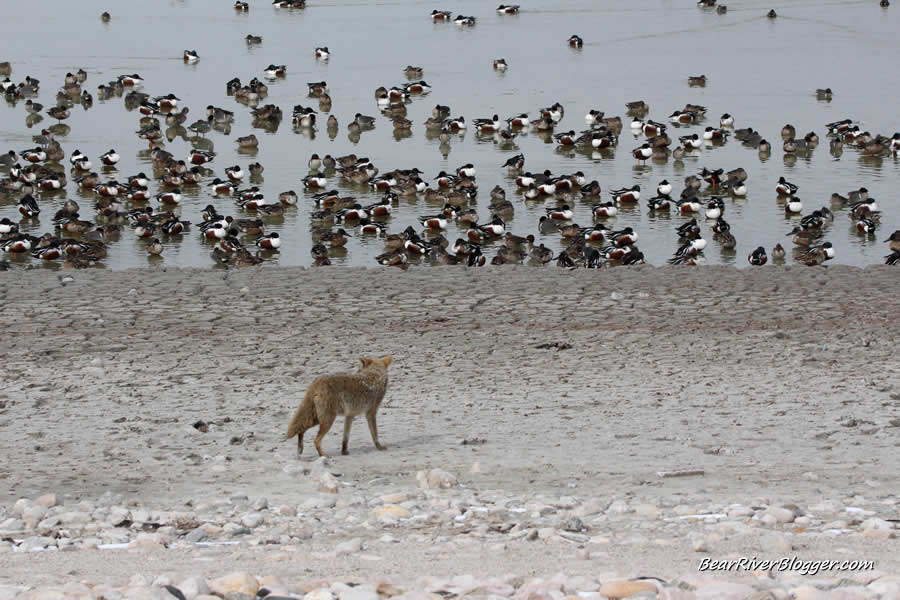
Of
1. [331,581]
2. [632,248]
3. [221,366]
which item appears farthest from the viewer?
[632,248]

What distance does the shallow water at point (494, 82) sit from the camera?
2806 cm

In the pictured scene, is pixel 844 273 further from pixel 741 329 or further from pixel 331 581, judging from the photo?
pixel 331 581

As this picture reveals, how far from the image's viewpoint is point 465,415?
35.8ft

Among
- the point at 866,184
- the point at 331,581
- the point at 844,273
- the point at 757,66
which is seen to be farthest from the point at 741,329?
the point at 757,66

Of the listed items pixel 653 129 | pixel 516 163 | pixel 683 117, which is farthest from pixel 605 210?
pixel 683 117

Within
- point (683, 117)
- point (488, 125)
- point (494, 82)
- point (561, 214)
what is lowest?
point (561, 214)

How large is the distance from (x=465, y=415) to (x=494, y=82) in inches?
1342

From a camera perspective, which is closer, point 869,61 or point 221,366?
point 221,366

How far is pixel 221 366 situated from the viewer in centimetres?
1242

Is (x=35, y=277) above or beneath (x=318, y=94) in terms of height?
beneath

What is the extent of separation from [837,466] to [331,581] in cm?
455

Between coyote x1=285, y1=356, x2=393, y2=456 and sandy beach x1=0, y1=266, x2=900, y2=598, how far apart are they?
0.94 ft

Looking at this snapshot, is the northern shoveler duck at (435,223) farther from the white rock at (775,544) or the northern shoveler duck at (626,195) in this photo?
the white rock at (775,544)

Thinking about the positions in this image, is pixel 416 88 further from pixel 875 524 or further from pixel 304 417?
pixel 875 524
